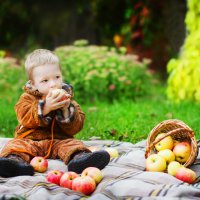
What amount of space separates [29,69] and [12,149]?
0.68 metres

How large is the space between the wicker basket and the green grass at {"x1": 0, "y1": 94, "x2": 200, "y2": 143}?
1.14 meters

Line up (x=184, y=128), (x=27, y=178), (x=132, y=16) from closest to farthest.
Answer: (x=27, y=178) → (x=184, y=128) → (x=132, y=16)

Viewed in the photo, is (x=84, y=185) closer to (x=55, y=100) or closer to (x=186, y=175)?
(x=186, y=175)

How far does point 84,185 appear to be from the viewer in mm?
3992

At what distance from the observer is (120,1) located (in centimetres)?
1488

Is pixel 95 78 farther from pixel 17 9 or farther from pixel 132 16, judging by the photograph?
pixel 17 9

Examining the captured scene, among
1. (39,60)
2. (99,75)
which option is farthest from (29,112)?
(99,75)

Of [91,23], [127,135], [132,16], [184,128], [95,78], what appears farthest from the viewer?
[91,23]

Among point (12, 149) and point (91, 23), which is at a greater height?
point (91, 23)

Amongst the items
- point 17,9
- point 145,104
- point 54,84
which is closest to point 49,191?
point 54,84

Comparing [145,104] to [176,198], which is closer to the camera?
[176,198]

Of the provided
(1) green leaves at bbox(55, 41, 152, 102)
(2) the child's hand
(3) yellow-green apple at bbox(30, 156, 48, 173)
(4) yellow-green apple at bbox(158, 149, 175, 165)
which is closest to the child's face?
(2) the child's hand

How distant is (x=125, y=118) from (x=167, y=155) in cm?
278

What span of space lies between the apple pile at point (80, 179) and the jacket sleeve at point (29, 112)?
0.66 meters
